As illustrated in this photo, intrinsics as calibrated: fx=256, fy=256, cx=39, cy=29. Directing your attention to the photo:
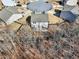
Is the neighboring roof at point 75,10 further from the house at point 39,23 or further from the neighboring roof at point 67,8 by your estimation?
the house at point 39,23

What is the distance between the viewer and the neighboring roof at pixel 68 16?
5.56 m

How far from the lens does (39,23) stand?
5.33m

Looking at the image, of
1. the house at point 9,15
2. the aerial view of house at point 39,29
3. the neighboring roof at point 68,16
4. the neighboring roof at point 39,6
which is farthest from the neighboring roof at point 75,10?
the house at point 9,15

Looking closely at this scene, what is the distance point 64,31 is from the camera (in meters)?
5.21

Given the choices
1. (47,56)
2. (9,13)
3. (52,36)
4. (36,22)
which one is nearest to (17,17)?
(9,13)

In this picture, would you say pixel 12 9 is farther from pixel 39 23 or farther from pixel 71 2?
pixel 71 2

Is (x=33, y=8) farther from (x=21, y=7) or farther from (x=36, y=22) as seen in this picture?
(x=36, y=22)

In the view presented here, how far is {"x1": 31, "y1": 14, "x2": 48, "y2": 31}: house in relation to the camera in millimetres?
5328

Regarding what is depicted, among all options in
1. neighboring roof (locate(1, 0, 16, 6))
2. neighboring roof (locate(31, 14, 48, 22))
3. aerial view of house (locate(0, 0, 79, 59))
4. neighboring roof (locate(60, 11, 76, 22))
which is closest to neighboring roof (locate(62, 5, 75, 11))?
aerial view of house (locate(0, 0, 79, 59))

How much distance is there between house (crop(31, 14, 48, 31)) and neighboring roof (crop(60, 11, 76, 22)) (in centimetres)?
45

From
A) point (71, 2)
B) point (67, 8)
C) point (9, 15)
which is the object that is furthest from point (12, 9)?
point (71, 2)

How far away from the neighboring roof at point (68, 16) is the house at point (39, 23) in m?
0.45

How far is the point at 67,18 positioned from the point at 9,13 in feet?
4.21

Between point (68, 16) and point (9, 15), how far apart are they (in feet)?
4.24
